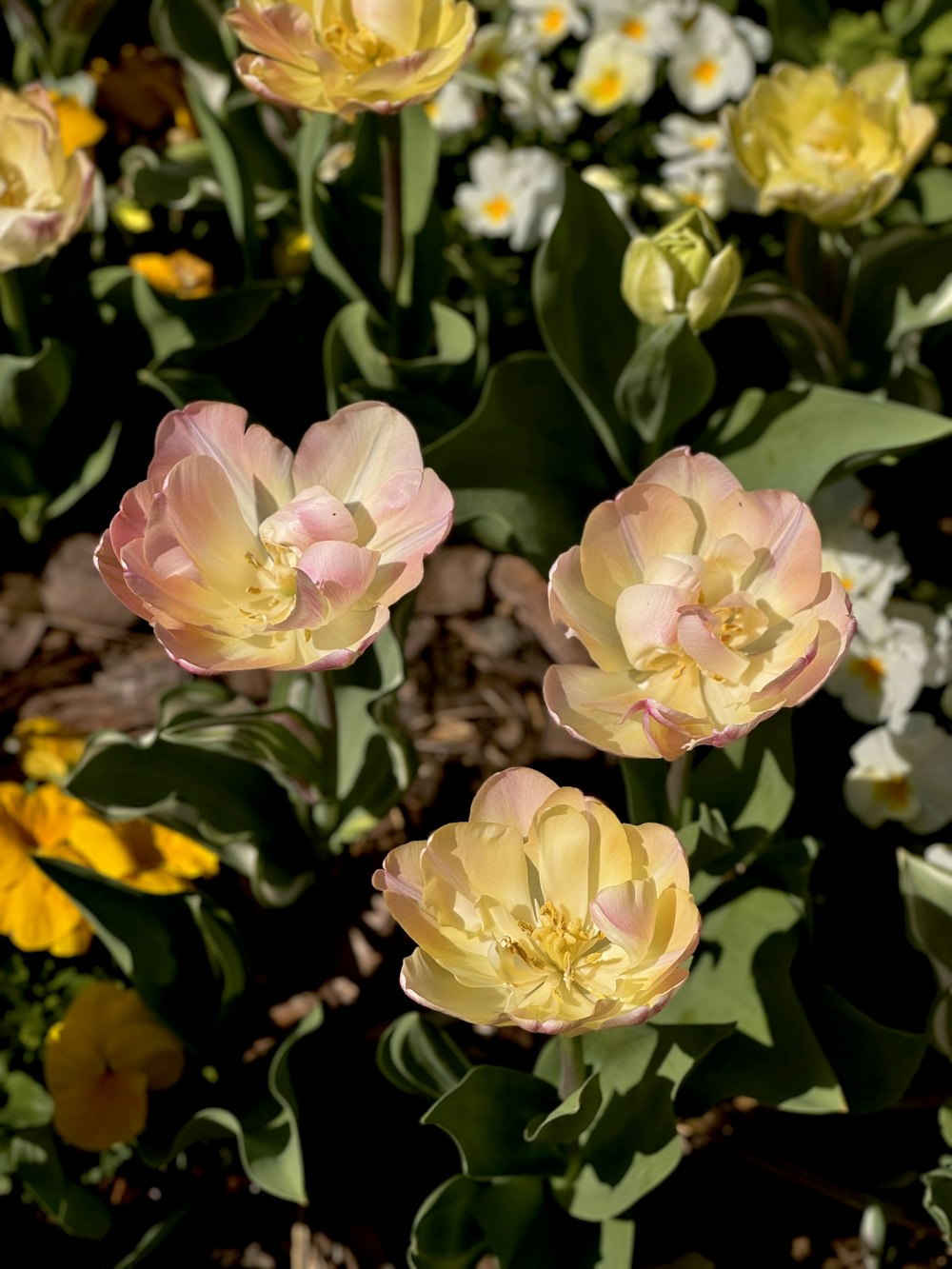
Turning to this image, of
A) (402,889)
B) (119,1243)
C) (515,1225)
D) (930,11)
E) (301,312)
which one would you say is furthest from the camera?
(930,11)

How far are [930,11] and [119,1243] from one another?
2.74 metres

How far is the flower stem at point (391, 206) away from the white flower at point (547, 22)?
3.24 feet

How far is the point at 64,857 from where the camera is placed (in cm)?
179

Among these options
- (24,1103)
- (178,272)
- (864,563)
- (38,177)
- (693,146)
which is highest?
(38,177)

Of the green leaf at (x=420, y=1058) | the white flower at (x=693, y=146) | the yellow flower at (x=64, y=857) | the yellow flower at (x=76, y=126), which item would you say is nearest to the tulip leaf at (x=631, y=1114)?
the green leaf at (x=420, y=1058)

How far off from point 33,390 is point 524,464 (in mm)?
836

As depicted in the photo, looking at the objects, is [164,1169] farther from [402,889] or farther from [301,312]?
[301,312]

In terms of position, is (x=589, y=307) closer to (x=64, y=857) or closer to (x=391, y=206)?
(x=391, y=206)

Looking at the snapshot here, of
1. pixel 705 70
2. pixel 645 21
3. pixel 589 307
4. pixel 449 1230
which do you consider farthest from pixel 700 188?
pixel 449 1230

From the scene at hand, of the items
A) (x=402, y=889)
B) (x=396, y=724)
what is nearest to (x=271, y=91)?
(x=396, y=724)

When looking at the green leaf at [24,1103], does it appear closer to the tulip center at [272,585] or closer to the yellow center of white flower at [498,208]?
the tulip center at [272,585]

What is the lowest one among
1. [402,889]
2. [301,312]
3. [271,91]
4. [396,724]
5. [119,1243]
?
[119,1243]

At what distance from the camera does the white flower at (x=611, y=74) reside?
2.71 metres

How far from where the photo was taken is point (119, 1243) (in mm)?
1733
